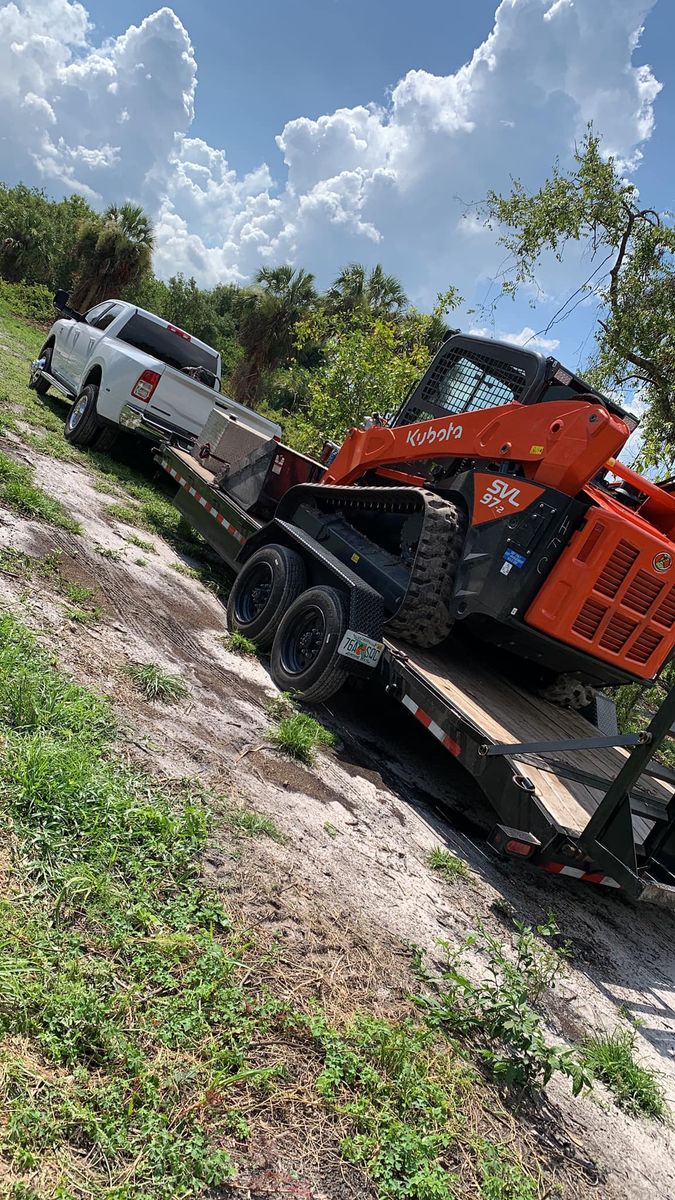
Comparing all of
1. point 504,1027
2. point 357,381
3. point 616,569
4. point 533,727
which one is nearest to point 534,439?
point 616,569

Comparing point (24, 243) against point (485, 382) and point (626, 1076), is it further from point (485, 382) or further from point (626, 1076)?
point (626, 1076)

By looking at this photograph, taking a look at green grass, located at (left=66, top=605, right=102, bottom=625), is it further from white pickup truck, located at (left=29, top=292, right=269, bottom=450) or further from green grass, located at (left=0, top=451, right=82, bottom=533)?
white pickup truck, located at (left=29, top=292, right=269, bottom=450)

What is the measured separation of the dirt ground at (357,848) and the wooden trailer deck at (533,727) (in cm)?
64

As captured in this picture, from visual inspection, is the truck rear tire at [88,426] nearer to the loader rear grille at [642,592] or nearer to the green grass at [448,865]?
the loader rear grille at [642,592]

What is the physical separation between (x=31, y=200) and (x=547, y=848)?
52068 millimetres

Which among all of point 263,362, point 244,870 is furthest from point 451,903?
point 263,362

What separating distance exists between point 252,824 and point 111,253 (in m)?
35.7

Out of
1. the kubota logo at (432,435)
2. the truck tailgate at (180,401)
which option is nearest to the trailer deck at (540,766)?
the kubota logo at (432,435)

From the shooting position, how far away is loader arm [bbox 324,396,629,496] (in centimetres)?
480

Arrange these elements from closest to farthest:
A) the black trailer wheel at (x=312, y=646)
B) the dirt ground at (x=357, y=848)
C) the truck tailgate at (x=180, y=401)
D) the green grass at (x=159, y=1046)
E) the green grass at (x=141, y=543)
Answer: the green grass at (x=159, y=1046) → the dirt ground at (x=357, y=848) → the black trailer wheel at (x=312, y=646) → the green grass at (x=141, y=543) → the truck tailgate at (x=180, y=401)

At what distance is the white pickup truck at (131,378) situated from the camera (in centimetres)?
952

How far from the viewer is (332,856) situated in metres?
3.82

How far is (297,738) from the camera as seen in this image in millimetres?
4840

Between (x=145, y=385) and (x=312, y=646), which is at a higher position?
(x=145, y=385)
